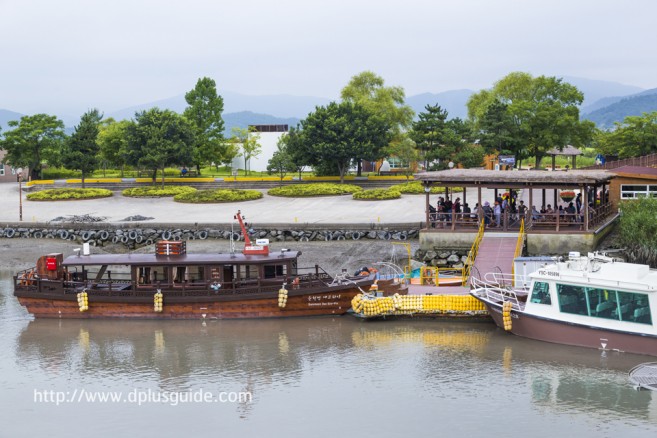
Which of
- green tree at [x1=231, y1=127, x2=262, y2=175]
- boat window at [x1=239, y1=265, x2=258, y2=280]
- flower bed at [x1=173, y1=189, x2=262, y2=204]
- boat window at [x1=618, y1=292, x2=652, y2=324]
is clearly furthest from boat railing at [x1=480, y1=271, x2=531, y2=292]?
green tree at [x1=231, y1=127, x2=262, y2=175]

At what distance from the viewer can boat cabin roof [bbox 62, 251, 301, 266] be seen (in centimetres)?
3206

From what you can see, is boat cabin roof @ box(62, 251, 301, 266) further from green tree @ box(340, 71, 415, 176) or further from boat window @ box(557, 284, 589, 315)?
green tree @ box(340, 71, 415, 176)

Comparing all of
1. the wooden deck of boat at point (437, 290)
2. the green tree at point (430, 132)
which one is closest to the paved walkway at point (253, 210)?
the green tree at point (430, 132)

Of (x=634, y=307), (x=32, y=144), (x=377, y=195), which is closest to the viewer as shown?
(x=634, y=307)

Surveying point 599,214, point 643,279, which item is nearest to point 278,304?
point 643,279

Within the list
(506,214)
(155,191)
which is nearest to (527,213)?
(506,214)

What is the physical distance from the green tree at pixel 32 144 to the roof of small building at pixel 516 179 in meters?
48.7

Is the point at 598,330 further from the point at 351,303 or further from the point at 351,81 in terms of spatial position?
the point at 351,81

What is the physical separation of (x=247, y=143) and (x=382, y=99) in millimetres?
14196

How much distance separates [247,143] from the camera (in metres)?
85.8

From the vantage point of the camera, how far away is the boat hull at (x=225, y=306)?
3195 cm

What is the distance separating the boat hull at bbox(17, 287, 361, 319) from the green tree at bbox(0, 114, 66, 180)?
47.1m

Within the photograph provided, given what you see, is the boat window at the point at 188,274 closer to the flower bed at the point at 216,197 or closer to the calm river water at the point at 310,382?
the calm river water at the point at 310,382

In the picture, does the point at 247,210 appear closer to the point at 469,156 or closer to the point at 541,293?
the point at 469,156
